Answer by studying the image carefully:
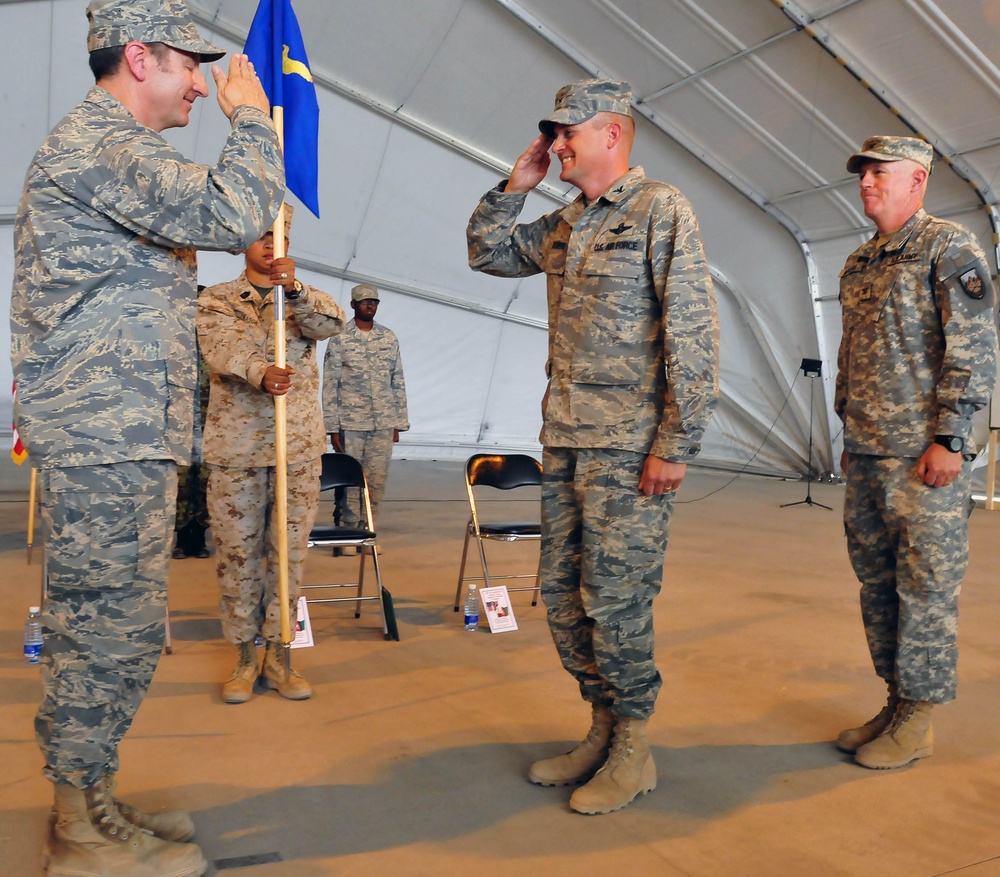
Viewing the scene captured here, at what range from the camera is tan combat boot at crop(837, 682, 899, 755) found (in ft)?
9.43

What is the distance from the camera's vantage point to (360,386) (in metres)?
6.18

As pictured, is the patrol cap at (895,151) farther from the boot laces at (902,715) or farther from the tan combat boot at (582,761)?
the tan combat boot at (582,761)

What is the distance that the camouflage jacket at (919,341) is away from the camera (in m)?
2.64

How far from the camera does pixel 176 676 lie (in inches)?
138

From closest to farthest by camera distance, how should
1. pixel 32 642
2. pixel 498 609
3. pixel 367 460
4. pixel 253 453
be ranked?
pixel 253 453 < pixel 32 642 < pixel 498 609 < pixel 367 460

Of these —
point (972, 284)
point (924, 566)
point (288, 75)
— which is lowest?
point (924, 566)

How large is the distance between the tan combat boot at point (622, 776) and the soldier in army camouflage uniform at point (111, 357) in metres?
1.00

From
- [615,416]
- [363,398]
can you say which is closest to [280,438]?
[615,416]

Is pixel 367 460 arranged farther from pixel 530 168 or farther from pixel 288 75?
pixel 530 168

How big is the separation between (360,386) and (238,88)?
4104mm

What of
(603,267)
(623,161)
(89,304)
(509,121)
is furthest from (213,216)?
(509,121)

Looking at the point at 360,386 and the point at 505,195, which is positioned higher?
the point at 505,195

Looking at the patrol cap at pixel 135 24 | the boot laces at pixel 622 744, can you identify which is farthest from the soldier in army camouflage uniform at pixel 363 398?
the patrol cap at pixel 135 24

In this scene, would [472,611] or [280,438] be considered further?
[472,611]
